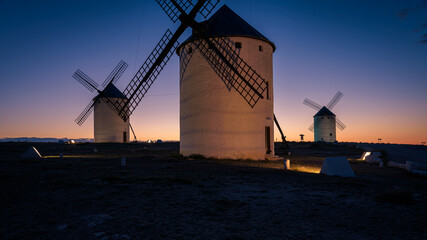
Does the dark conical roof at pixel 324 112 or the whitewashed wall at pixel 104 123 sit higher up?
the dark conical roof at pixel 324 112

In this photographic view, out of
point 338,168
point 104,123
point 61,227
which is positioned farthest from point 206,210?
point 104,123

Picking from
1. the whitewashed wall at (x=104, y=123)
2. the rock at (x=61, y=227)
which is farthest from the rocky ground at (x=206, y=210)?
the whitewashed wall at (x=104, y=123)

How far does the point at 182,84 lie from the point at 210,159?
219 inches

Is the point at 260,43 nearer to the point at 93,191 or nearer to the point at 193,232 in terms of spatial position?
the point at 93,191

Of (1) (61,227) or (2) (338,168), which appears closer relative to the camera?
(1) (61,227)

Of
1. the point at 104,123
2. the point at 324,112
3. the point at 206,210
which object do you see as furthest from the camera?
the point at 324,112

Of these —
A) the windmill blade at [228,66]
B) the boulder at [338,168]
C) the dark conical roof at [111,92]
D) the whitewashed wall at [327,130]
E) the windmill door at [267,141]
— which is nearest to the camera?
the boulder at [338,168]

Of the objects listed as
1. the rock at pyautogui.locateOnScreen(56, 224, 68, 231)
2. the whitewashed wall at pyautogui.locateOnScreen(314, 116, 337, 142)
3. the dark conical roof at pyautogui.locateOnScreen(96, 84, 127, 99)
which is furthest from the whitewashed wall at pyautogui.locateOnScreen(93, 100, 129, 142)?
the rock at pyautogui.locateOnScreen(56, 224, 68, 231)

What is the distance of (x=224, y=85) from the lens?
605 inches

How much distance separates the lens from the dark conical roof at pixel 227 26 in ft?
50.9

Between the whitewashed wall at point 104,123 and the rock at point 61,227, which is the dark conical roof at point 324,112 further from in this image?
the rock at point 61,227

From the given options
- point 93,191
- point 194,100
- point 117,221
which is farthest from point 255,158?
point 117,221

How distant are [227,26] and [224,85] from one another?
382 cm

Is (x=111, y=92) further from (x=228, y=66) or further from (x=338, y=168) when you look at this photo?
(x=338, y=168)
